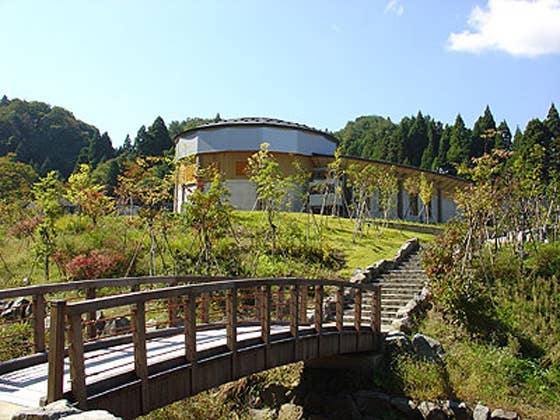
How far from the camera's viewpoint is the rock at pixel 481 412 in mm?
8812

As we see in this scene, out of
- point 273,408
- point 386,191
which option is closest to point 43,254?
→ point 273,408

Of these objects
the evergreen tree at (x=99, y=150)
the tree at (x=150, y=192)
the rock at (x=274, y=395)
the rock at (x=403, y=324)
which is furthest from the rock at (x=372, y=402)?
the evergreen tree at (x=99, y=150)

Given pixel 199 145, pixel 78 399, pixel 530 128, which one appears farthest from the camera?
pixel 530 128

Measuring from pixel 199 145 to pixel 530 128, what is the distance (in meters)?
23.8

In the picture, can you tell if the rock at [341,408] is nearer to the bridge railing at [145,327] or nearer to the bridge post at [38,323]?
the bridge railing at [145,327]

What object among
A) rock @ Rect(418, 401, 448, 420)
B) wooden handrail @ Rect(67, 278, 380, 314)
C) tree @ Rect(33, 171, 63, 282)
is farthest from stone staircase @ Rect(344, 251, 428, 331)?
tree @ Rect(33, 171, 63, 282)

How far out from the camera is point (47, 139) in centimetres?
6681

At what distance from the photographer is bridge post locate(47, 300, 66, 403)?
470 cm

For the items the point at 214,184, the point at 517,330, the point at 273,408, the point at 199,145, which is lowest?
the point at 273,408

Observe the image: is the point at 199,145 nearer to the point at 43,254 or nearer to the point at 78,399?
the point at 43,254

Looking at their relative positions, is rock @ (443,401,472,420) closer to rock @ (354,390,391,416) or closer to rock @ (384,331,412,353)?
rock @ (354,390,391,416)

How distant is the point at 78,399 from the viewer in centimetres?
485

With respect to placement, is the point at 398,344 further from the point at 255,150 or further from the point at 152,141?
the point at 152,141

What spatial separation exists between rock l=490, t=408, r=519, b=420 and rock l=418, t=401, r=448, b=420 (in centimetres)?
76
